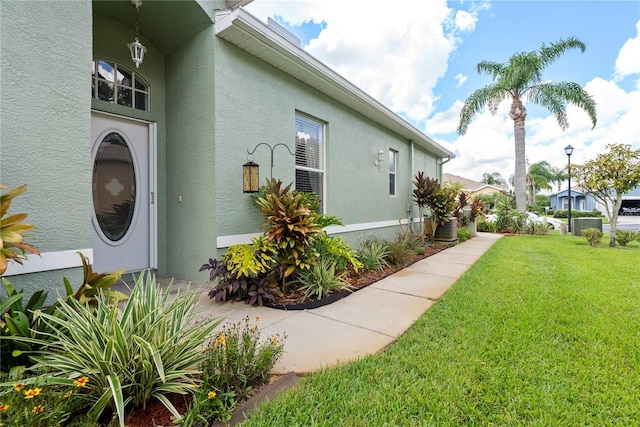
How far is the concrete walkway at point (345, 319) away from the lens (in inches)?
103

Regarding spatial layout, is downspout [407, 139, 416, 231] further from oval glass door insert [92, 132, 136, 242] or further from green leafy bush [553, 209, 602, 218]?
green leafy bush [553, 209, 602, 218]

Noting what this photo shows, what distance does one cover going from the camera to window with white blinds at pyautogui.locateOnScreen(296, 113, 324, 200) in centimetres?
593

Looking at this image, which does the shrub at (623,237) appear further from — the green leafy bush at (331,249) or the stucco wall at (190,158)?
the stucco wall at (190,158)

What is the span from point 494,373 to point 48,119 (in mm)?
4629

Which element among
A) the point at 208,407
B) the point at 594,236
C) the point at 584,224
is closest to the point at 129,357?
the point at 208,407

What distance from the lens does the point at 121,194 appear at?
14.9 ft

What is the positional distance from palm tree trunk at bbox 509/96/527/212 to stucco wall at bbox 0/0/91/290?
16284 millimetres

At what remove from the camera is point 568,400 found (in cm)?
203

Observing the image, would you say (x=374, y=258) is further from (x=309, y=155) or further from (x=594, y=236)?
(x=594, y=236)

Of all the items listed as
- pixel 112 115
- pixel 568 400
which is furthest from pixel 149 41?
pixel 568 400

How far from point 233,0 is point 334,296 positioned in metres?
4.72

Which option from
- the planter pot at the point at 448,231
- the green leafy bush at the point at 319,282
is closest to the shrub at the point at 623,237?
the planter pot at the point at 448,231

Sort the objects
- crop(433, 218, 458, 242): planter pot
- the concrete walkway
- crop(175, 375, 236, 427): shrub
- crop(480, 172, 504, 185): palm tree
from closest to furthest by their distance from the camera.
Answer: crop(175, 375, 236, 427): shrub
the concrete walkway
crop(433, 218, 458, 242): planter pot
crop(480, 172, 504, 185): palm tree

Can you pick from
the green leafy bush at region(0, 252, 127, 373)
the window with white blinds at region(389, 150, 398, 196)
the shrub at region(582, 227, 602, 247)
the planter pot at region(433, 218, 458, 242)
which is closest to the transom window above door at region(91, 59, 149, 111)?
the green leafy bush at region(0, 252, 127, 373)
